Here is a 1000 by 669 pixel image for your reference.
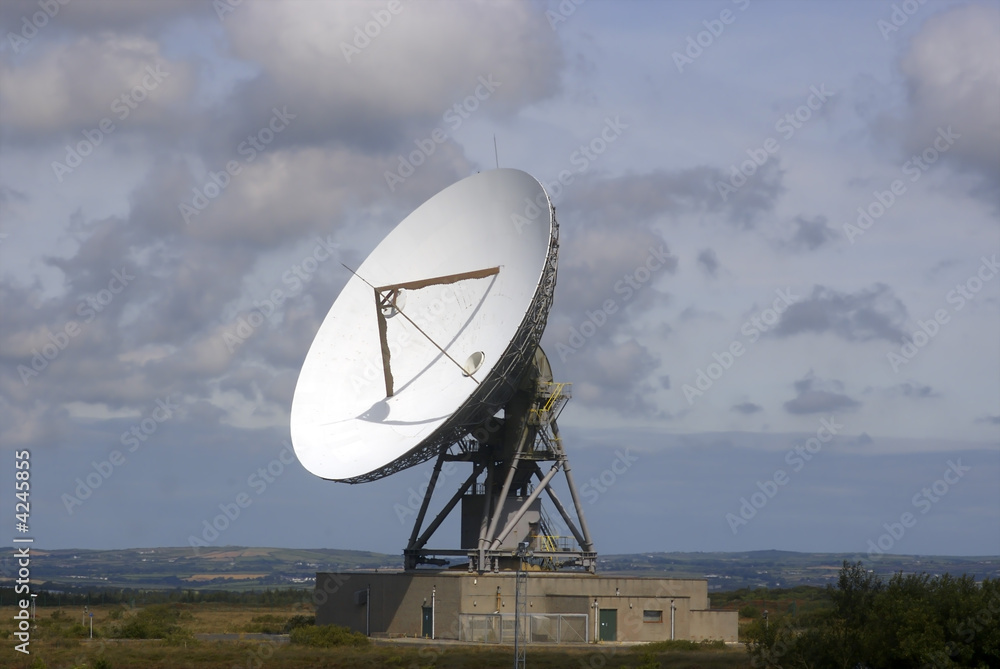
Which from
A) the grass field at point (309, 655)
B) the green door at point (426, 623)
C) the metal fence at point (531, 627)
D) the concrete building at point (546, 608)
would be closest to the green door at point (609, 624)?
the concrete building at point (546, 608)

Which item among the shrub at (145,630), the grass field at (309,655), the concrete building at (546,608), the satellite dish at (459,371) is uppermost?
the satellite dish at (459,371)

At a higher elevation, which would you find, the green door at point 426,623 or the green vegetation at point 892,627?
the green vegetation at point 892,627

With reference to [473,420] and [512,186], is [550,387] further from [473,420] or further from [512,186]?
[512,186]

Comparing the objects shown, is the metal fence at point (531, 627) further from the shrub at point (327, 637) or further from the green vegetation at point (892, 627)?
the green vegetation at point (892, 627)

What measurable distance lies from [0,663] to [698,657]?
24.4 m

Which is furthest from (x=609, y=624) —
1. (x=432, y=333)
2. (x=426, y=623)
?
(x=432, y=333)

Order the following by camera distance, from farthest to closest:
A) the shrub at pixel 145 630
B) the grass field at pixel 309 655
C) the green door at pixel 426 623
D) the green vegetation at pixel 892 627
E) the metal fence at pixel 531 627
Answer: the shrub at pixel 145 630
the green door at pixel 426 623
the metal fence at pixel 531 627
the grass field at pixel 309 655
the green vegetation at pixel 892 627

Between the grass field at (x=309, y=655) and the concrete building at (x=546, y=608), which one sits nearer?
the grass field at (x=309, y=655)

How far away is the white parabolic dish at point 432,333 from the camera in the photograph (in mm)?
47031

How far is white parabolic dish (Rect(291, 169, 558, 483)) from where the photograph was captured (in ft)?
154

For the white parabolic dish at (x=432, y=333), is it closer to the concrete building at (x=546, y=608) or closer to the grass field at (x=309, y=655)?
the concrete building at (x=546, y=608)

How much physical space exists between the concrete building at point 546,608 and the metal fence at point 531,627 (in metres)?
0.04

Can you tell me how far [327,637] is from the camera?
5100cm

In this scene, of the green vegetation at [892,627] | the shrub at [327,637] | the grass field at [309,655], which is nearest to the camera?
the green vegetation at [892,627]
